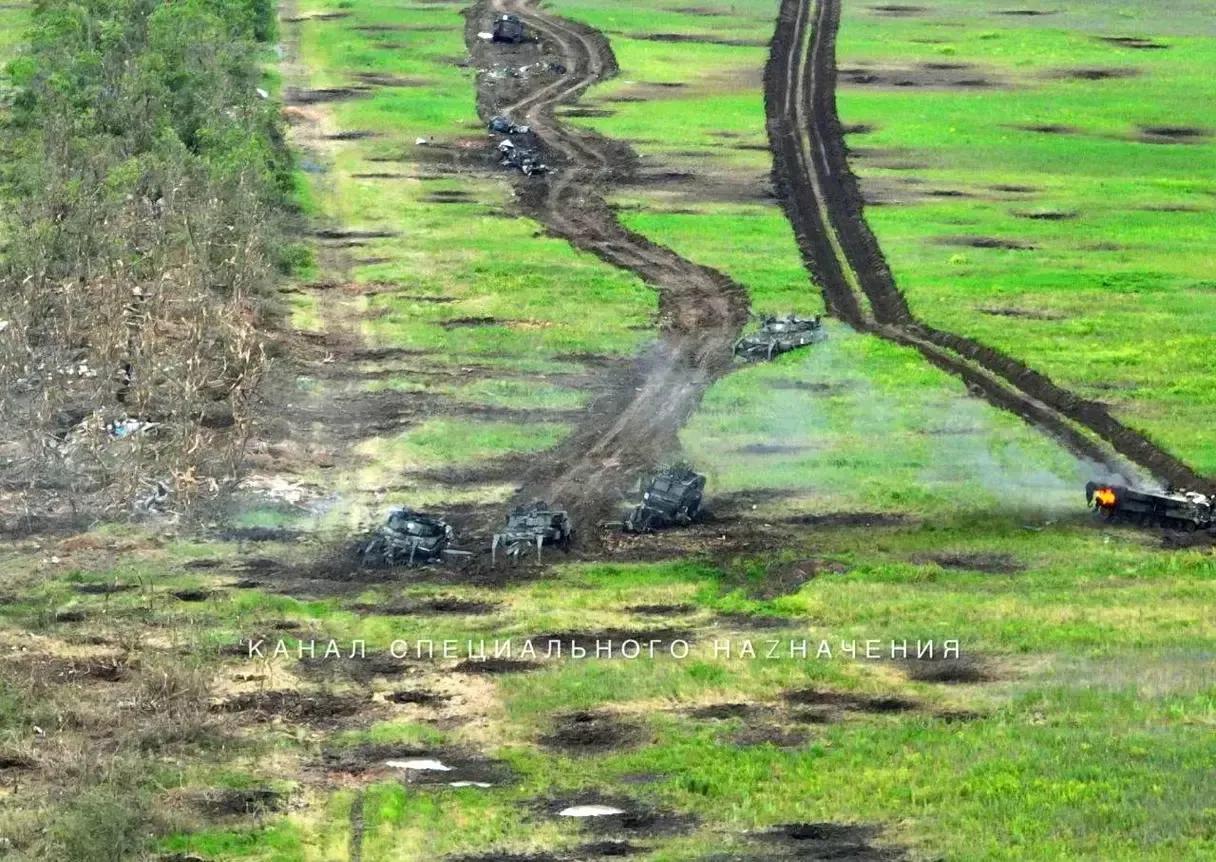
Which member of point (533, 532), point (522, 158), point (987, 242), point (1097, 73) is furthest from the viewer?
point (1097, 73)

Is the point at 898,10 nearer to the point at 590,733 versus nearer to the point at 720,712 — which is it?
the point at 720,712

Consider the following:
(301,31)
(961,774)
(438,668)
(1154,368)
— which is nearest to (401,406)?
(438,668)

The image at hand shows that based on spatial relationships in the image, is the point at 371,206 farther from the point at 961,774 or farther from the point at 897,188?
the point at 961,774

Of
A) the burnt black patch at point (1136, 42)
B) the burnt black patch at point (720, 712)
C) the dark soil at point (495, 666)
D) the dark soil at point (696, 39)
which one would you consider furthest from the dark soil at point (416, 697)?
the burnt black patch at point (1136, 42)

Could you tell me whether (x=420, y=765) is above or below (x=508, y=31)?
below

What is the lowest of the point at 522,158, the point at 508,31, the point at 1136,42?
the point at 522,158

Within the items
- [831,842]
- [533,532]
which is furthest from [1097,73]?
[831,842]

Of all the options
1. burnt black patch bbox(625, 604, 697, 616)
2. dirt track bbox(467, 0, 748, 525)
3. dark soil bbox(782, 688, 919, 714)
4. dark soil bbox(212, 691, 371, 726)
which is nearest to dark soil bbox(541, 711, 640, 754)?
dark soil bbox(782, 688, 919, 714)
